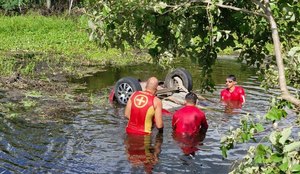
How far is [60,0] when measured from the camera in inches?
1487

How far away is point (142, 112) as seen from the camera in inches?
404

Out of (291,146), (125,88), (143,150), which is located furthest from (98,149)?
(291,146)

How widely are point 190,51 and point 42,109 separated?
30.5 ft

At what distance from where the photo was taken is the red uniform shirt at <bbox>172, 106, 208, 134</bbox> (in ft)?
34.9

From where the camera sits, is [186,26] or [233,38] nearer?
[186,26]

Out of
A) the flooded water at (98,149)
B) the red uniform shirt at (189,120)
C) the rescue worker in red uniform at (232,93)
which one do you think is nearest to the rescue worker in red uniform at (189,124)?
the red uniform shirt at (189,120)

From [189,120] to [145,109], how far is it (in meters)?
1.01

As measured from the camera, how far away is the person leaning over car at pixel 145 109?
33.5ft

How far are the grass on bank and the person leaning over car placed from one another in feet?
27.9

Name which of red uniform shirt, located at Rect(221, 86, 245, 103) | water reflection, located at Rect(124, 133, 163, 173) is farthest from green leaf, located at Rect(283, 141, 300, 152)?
red uniform shirt, located at Rect(221, 86, 245, 103)

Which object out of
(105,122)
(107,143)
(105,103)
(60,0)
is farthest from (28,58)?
(60,0)

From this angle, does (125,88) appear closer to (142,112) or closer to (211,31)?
(142,112)

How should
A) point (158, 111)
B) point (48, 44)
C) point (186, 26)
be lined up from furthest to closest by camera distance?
point (48, 44) → point (158, 111) → point (186, 26)

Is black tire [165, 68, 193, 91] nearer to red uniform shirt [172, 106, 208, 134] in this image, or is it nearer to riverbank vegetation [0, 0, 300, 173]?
→ red uniform shirt [172, 106, 208, 134]
